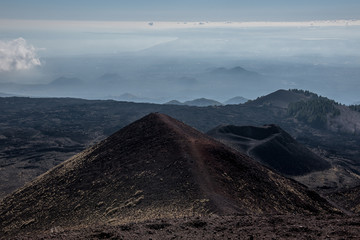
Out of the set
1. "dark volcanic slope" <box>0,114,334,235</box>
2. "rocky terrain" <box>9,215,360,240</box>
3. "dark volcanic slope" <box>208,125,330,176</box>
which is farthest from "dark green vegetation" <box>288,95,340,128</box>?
"rocky terrain" <box>9,215,360,240</box>

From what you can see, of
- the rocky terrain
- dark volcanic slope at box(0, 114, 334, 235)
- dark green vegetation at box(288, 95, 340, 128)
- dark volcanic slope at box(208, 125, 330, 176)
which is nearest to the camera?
the rocky terrain

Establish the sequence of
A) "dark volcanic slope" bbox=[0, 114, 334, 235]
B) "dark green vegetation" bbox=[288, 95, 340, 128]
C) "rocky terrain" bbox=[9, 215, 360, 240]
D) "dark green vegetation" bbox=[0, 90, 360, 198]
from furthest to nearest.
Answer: "dark green vegetation" bbox=[288, 95, 340, 128] < "dark green vegetation" bbox=[0, 90, 360, 198] < "dark volcanic slope" bbox=[0, 114, 334, 235] < "rocky terrain" bbox=[9, 215, 360, 240]

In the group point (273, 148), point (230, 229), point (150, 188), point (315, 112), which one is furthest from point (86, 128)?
point (230, 229)

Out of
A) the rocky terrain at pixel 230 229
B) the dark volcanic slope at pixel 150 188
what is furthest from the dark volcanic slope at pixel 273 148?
the rocky terrain at pixel 230 229

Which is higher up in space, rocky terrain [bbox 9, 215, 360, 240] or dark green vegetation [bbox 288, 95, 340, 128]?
dark green vegetation [bbox 288, 95, 340, 128]

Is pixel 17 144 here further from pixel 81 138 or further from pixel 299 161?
pixel 299 161

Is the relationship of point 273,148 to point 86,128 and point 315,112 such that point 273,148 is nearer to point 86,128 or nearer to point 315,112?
point 86,128

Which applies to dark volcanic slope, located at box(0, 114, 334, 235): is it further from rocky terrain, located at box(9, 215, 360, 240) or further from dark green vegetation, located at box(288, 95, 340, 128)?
dark green vegetation, located at box(288, 95, 340, 128)
